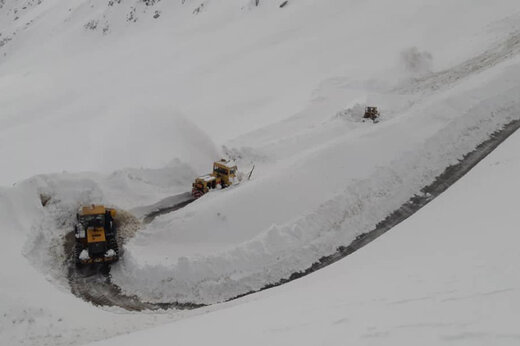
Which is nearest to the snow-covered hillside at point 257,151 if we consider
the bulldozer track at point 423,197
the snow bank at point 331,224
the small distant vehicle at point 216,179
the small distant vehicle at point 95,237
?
the snow bank at point 331,224

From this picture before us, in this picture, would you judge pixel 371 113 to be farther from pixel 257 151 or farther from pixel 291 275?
pixel 291 275

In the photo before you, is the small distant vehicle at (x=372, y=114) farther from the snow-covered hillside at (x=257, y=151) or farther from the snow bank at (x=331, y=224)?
the snow bank at (x=331, y=224)

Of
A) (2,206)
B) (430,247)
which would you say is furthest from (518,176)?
(2,206)

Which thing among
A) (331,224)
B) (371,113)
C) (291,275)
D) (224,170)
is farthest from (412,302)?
(371,113)

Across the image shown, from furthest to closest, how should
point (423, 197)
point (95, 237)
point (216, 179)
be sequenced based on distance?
point (216, 179) < point (423, 197) < point (95, 237)

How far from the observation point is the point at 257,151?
2392cm

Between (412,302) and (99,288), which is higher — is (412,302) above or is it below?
below

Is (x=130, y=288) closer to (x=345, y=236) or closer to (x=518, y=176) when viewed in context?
(x=345, y=236)

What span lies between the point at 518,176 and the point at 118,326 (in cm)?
1509

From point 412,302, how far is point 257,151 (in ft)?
57.0

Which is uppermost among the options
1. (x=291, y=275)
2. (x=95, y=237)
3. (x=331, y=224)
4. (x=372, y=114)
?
(x=372, y=114)

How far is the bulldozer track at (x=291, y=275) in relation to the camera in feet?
49.7

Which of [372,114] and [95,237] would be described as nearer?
[95,237]

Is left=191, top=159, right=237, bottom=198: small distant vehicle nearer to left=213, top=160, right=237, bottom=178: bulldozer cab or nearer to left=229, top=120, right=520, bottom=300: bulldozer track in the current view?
left=213, top=160, right=237, bottom=178: bulldozer cab
